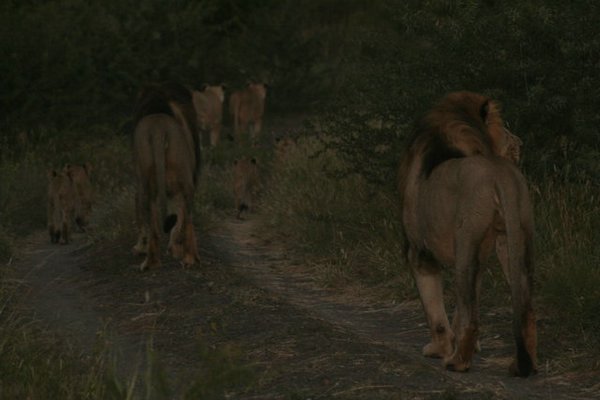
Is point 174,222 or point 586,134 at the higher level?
point 586,134

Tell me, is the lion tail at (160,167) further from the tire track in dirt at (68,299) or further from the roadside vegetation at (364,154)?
the roadside vegetation at (364,154)

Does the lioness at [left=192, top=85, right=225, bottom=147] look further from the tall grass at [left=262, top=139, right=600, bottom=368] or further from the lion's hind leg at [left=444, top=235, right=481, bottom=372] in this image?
the lion's hind leg at [left=444, top=235, right=481, bottom=372]

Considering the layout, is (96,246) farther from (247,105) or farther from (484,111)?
(247,105)

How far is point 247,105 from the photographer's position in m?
27.1

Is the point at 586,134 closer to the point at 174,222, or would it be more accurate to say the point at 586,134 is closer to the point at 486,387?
the point at 174,222

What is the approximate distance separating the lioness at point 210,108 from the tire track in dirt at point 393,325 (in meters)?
10.4

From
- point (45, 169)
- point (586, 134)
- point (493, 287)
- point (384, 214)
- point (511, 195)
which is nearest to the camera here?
point (511, 195)

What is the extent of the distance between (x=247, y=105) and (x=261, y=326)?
18.6 metres

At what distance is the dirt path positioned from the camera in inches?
275

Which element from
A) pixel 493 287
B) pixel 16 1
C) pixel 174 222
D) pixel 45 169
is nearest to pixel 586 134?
pixel 493 287

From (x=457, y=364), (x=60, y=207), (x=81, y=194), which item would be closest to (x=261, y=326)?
(x=457, y=364)

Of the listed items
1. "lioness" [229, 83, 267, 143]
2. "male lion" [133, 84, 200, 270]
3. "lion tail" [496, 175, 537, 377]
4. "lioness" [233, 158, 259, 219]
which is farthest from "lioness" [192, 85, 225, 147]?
"lion tail" [496, 175, 537, 377]

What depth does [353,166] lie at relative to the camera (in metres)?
13.9

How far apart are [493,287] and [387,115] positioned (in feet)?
10.7
